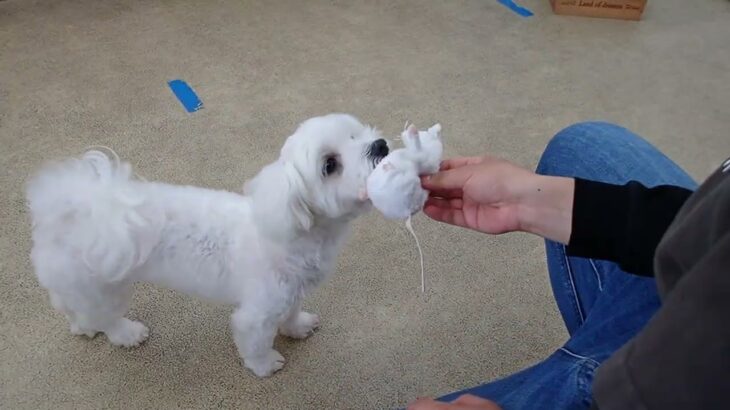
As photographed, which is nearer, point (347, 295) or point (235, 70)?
point (347, 295)

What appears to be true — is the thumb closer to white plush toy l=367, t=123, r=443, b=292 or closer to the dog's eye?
white plush toy l=367, t=123, r=443, b=292

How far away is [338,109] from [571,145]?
3.08 feet

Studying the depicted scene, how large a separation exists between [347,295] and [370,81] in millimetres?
851

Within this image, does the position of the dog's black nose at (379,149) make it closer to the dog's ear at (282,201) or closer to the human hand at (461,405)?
the dog's ear at (282,201)

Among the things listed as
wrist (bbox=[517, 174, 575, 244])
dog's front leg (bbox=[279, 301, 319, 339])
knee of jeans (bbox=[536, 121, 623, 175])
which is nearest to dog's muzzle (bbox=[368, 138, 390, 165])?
wrist (bbox=[517, 174, 575, 244])

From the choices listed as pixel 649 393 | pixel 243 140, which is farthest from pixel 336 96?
pixel 649 393

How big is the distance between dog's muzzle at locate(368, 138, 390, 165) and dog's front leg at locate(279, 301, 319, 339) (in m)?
0.45

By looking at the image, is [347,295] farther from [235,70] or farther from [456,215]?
[235,70]

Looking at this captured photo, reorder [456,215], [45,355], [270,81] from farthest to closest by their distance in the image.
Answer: [270,81], [45,355], [456,215]

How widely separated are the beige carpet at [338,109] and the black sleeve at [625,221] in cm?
59

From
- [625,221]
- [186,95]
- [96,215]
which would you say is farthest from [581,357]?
[186,95]

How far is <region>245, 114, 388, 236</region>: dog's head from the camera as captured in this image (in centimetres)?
87

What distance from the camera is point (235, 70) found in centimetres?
193

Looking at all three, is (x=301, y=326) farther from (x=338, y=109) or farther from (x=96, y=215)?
(x=338, y=109)
